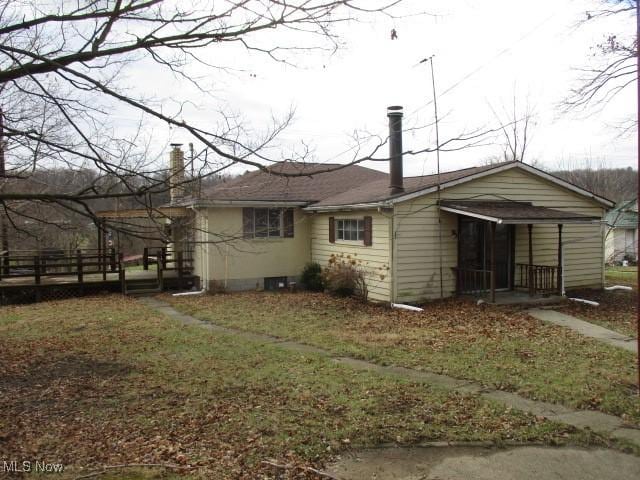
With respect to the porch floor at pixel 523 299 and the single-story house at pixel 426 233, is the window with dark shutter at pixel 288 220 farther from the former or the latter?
the porch floor at pixel 523 299

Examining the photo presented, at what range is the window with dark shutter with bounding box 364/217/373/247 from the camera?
558 inches

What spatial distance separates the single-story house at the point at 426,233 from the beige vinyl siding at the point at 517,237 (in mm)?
29

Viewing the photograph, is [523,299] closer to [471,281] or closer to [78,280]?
[471,281]

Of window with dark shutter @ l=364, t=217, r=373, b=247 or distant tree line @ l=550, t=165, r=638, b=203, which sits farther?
distant tree line @ l=550, t=165, r=638, b=203

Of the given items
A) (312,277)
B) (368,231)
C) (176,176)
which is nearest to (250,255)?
(312,277)

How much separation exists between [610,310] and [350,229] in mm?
6981

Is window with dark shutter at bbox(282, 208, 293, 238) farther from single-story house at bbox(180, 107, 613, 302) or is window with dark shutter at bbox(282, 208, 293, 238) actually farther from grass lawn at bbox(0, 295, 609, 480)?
grass lawn at bbox(0, 295, 609, 480)

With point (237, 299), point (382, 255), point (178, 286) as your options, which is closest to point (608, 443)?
point (382, 255)

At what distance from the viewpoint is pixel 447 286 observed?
45.9 ft

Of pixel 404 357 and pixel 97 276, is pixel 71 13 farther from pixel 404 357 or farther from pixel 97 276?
pixel 97 276

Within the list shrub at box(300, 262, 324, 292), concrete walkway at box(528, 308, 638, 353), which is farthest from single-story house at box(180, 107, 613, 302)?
concrete walkway at box(528, 308, 638, 353)

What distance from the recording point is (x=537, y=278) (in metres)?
14.9

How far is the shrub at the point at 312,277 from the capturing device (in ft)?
53.4

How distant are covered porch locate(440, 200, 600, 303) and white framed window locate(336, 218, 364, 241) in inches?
96.2
